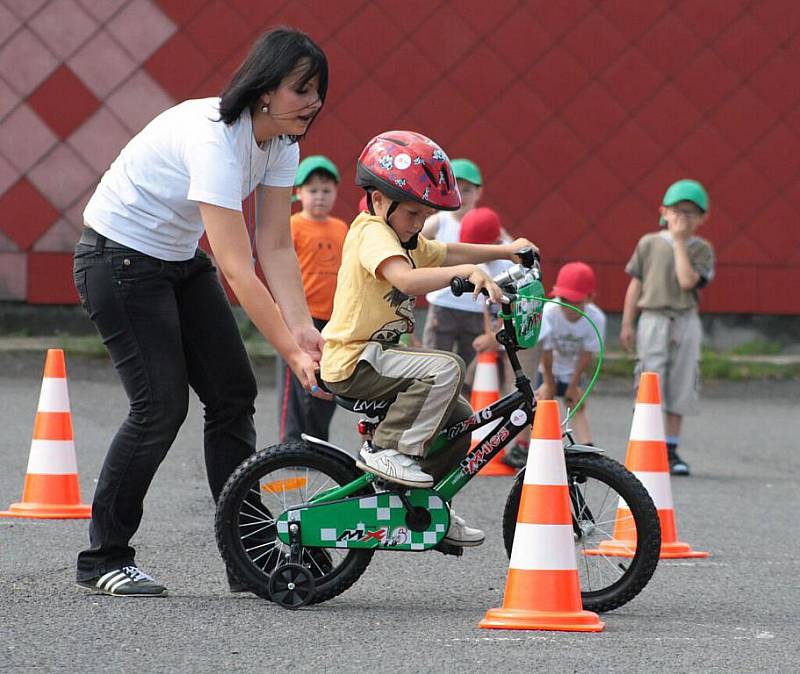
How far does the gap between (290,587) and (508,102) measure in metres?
10.8

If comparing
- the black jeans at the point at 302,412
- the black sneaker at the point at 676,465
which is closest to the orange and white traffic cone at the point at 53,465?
the black jeans at the point at 302,412

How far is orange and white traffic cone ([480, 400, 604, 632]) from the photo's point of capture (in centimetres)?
521

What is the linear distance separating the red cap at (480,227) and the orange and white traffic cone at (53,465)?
264cm

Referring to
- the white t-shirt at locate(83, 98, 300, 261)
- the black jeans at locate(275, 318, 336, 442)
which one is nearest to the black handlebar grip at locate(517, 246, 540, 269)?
the white t-shirt at locate(83, 98, 300, 261)

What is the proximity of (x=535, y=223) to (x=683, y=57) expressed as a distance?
2.07 meters

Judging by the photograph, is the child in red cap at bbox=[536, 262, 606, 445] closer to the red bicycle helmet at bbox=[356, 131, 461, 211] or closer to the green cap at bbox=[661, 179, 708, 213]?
the green cap at bbox=[661, 179, 708, 213]

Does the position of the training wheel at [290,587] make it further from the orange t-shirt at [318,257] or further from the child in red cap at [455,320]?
the child in red cap at [455,320]

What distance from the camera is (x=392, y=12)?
51.9ft

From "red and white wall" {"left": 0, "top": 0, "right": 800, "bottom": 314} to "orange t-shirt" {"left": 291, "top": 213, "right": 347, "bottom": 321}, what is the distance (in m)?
6.24

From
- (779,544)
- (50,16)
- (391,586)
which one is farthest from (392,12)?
(391,586)

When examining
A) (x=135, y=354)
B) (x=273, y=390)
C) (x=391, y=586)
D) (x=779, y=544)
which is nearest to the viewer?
(x=135, y=354)

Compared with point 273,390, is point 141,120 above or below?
above

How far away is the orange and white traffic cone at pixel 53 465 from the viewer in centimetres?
754

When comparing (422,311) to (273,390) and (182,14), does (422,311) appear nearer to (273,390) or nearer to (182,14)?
(273,390)
